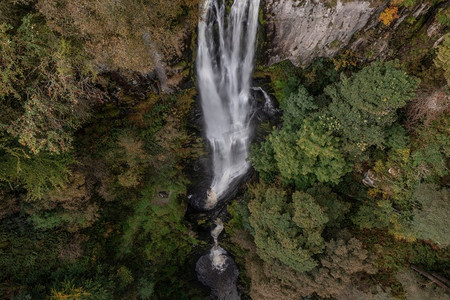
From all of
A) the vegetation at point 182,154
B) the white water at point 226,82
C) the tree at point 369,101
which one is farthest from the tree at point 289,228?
the white water at point 226,82

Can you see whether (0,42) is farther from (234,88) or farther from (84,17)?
(234,88)

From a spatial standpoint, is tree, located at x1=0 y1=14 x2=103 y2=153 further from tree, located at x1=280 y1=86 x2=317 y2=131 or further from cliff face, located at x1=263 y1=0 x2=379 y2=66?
tree, located at x1=280 y1=86 x2=317 y2=131

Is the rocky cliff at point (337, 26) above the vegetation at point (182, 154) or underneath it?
above

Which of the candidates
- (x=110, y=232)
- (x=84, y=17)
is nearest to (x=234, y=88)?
(x=84, y=17)

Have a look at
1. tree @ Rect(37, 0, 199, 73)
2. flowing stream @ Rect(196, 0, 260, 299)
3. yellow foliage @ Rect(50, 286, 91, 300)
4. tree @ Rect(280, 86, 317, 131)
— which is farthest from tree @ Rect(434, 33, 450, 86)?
yellow foliage @ Rect(50, 286, 91, 300)

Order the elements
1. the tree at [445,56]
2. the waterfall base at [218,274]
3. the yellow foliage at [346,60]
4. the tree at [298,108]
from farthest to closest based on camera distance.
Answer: the waterfall base at [218,274] → the yellow foliage at [346,60] → the tree at [298,108] → the tree at [445,56]

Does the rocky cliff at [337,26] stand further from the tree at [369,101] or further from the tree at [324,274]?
the tree at [324,274]
